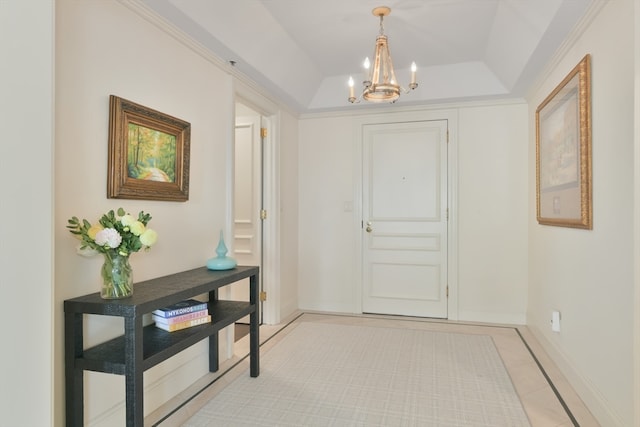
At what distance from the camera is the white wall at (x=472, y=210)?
378 cm

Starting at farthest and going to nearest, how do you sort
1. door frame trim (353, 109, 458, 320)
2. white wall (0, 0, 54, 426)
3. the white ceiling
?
door frame trim (353, 109, 458, 320), the white ceiling, white wall (0, 0, 54, 426)

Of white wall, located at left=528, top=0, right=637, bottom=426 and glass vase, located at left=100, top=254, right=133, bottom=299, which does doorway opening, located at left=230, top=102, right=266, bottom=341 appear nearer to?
glass vase, located at left=100, top=254, right=133, bottom=299

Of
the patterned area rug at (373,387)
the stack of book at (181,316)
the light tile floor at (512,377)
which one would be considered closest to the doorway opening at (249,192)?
the light tile floor at (512,377)

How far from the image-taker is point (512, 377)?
8.42 ft

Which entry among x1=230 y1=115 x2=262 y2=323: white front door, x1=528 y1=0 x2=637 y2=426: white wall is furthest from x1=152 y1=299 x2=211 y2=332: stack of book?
x1=528 y1=0 x2=637 y2=426: white wall

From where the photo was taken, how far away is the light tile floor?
6.82 ft

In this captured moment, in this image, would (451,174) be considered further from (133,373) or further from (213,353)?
(133,373)

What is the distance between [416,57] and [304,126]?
4.71 ft

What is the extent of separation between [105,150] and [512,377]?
2766mm

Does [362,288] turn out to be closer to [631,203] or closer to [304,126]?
[304,126]

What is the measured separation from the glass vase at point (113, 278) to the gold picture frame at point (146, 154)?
35 cm

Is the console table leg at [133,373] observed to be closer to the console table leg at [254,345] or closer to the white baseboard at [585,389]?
the console table leg at [254,345]

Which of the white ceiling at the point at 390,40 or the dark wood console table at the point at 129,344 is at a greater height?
the white ceiling at the point at 390,40

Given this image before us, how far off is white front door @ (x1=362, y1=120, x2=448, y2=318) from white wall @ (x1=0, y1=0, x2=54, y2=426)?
3.21 meters
